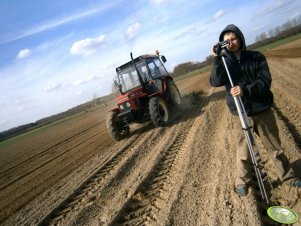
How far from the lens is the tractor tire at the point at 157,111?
8.77m

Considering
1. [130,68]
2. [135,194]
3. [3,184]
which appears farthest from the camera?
[130,68]

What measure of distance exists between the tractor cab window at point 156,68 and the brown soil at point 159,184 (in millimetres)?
2262

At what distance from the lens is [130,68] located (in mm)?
9961

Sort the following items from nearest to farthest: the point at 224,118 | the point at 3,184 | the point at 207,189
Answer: the point at 207,189
the point at 224,118
the point at 3,184

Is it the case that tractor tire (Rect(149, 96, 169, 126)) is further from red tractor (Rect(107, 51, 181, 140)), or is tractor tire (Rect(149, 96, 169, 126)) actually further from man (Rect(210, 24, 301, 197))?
man (Rect(210, 24, 301, 197))

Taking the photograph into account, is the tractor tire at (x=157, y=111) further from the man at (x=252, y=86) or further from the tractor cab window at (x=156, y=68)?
the man at (x=252, y=86)

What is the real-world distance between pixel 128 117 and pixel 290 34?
214 feet

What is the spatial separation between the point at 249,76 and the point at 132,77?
6718mm

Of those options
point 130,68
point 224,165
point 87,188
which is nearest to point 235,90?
point 224,165

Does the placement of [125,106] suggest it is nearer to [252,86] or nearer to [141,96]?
[141,96]

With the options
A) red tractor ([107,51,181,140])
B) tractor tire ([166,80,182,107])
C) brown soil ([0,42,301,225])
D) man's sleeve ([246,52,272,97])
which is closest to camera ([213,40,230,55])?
man's sleeve ([246,52,272,97])

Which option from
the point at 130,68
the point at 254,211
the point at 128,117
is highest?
the point at 130,68

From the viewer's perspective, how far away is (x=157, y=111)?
29.0 ft

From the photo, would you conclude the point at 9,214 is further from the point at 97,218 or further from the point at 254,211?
the point at 254,211
